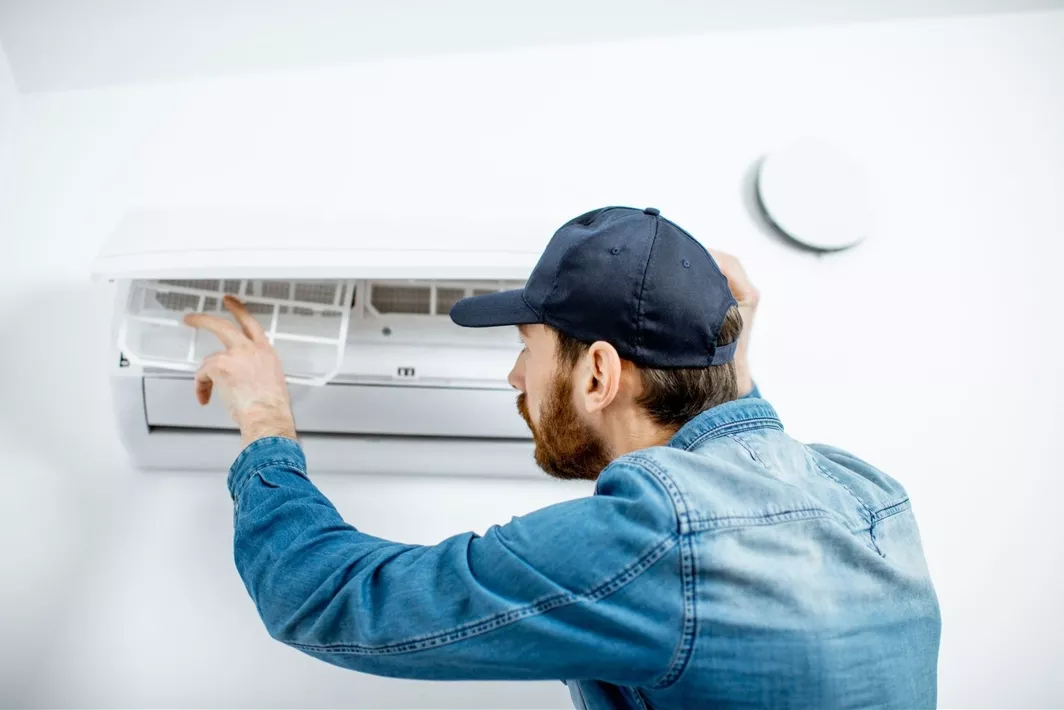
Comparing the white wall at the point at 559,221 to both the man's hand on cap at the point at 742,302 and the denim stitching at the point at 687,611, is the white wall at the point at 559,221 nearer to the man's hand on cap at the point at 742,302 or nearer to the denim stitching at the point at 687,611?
the man's hand on cap at the point at 742,302

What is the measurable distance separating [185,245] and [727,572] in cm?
61

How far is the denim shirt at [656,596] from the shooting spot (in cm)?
48

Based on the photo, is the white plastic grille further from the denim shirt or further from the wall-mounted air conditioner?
the denim shirt

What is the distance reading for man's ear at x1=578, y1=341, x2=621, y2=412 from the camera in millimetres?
599

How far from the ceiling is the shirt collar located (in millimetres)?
685

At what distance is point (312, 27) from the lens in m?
0.97

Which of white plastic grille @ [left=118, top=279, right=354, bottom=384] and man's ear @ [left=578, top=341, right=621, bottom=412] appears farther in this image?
white plastic grille @ [left=118, top=279, right=354, bottom=384]

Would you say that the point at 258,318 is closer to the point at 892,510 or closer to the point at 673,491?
the point at 673,491

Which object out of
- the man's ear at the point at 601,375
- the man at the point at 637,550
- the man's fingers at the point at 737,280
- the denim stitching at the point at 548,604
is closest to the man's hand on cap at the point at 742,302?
the man's fingers at the point at 737,280

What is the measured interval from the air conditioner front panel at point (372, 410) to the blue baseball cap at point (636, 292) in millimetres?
241

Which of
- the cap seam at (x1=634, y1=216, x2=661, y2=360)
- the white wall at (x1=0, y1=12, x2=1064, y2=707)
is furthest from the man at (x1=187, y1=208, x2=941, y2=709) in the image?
the white wall at (x1=0, y1=12, x2=1064, y2=707)

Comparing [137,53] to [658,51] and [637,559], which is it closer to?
[658,51]

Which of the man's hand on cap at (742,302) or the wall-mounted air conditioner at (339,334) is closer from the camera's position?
the wall-mounted air conditioner at (339,334)

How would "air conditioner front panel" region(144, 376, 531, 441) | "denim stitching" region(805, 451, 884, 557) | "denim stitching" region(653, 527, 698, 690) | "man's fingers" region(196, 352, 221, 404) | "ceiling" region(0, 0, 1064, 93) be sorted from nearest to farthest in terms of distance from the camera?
"denim stitching" region(653, 527, 698, 690), "denim stitching" region(805, 451, 884, 557), "man's fingers" region(196, 352, 221, 404), "air conditioner front panel" region(144, 376, 531, 441), "ceiling" region(0, 0, 1064, 93)
